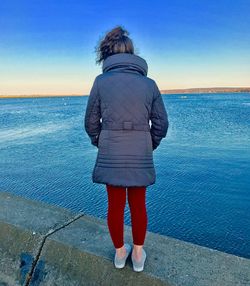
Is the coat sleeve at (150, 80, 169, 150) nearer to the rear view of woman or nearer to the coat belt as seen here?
the rear view of woman

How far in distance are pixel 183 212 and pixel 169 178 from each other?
197 centimetres

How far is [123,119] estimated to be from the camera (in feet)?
7.19

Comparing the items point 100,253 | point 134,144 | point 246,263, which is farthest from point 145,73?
point 246,263

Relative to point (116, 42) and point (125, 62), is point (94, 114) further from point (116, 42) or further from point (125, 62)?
point (116, 42)

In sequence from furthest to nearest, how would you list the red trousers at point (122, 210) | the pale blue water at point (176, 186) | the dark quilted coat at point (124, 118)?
the pale blue water at point (176, 186)
the red trousers at point (122, 210)
the dark quilted coat at point (124, 118)

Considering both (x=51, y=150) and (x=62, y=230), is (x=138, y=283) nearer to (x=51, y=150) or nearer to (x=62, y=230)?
(x=62, y=230)

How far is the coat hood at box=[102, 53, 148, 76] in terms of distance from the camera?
2207 millimetres

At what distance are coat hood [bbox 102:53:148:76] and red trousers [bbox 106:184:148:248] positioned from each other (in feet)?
2.73

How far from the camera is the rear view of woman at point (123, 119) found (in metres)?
2.19

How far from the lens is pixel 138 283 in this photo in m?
2.34

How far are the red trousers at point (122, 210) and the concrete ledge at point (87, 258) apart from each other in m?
0.24

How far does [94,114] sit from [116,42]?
53 centimetres

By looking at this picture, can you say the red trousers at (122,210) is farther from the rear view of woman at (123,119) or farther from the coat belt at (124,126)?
the coat belt at (124,126)

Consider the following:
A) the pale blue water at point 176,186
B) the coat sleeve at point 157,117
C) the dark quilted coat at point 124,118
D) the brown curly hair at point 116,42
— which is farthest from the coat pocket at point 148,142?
the pale blue water at point 176,186
